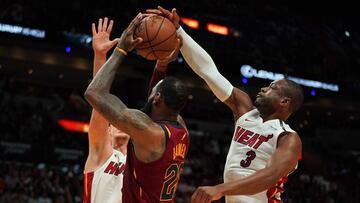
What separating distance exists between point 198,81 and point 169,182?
53.5 feet

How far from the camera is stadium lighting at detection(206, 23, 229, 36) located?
17547 millimetres

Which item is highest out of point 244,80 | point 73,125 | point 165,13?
point 165,13

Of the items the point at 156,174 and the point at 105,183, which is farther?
the point at 105,183

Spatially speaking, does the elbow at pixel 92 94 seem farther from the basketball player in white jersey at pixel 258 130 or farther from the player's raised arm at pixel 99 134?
the player's raised arm at pixel 99 134

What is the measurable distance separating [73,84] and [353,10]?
1101 centimetres

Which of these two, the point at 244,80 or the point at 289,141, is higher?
the point at 289,141

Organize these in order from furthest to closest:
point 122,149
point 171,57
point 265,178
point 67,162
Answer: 1. point 67,162
2. point 122,149
3. point 171,57
4. point 265,178

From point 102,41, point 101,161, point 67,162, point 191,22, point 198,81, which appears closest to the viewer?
point 102,41

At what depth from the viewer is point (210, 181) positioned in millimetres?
14750

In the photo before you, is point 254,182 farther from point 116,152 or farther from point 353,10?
point 353,10

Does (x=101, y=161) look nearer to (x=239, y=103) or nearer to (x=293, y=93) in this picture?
(x=239, y=103)

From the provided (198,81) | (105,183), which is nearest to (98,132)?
(105,183)

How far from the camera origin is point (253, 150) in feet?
12.9

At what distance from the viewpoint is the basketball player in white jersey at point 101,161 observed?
398 centimetres
